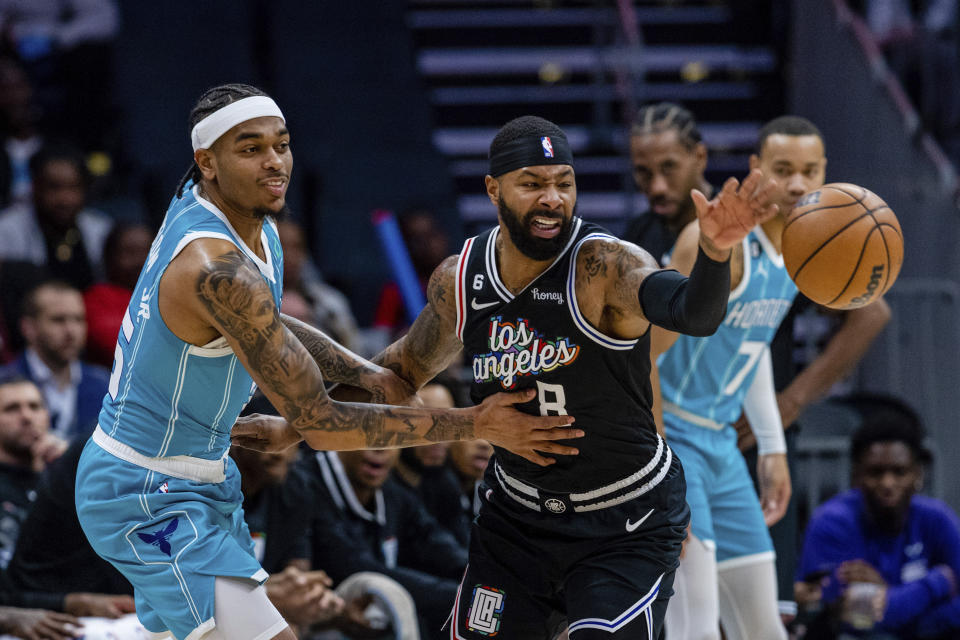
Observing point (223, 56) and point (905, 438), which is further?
point (223, 56)

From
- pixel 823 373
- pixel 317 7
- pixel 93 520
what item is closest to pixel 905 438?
pixel 823 373

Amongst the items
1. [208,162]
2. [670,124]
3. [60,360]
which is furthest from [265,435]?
[60,360]

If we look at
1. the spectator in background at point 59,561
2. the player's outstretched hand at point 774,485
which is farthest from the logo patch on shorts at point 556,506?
the spectator in background at point 59,561

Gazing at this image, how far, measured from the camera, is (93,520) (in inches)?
164

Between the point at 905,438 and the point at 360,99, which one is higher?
the point at 360,99

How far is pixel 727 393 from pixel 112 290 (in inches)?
182

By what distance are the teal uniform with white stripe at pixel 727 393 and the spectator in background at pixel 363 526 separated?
6.37 feet

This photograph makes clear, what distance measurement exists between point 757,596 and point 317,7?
28.0ft

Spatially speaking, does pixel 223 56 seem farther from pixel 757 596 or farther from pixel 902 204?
pixel 757 596

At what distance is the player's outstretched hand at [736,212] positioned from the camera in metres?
3.70

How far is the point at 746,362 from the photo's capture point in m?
5.73

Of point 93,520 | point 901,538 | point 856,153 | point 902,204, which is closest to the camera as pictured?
point 93,520

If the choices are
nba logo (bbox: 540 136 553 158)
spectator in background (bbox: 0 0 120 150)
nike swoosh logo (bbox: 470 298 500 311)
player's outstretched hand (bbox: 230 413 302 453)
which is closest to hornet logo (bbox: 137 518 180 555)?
player's outstretched hand (bbox: 230 413 302 453)

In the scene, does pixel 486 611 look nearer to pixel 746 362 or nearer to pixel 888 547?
pixel 746 362
